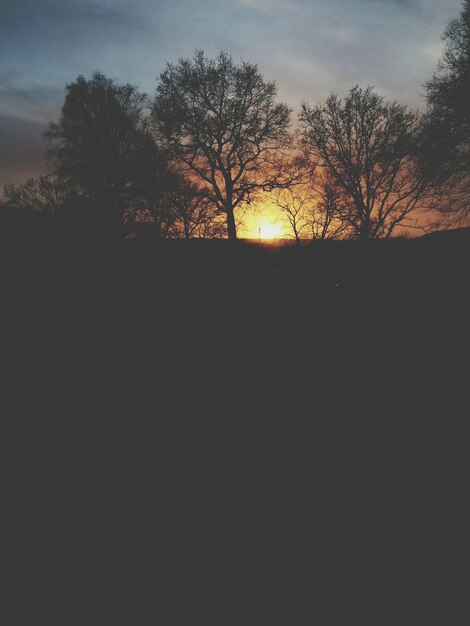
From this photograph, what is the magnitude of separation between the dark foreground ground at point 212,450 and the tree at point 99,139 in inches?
612

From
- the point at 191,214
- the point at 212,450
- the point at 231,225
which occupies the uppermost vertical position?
the point at 191,214

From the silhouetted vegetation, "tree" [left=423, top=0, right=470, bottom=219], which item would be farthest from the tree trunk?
"tree" [left=423, top=0, right=470, bottom=219]

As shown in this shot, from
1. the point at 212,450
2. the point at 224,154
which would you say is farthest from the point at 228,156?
the point at 212,450

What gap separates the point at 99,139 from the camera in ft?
70.4

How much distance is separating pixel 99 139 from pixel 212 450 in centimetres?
2273

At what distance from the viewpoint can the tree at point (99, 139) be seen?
2098 centimetres

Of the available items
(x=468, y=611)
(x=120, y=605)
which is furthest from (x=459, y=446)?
(x=120, y=605)

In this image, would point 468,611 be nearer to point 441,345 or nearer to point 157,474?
point 157,474

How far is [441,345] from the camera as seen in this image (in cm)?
683

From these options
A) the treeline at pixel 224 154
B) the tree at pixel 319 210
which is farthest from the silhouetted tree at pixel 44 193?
the tree at pixel 319 210

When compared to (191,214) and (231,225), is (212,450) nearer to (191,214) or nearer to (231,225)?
(231,225)

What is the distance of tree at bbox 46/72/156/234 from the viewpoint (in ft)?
68.8

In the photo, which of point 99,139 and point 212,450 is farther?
point 99,139

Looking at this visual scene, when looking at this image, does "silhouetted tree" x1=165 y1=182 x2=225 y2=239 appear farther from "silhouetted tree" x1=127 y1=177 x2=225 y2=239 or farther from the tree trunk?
the tree trunk
